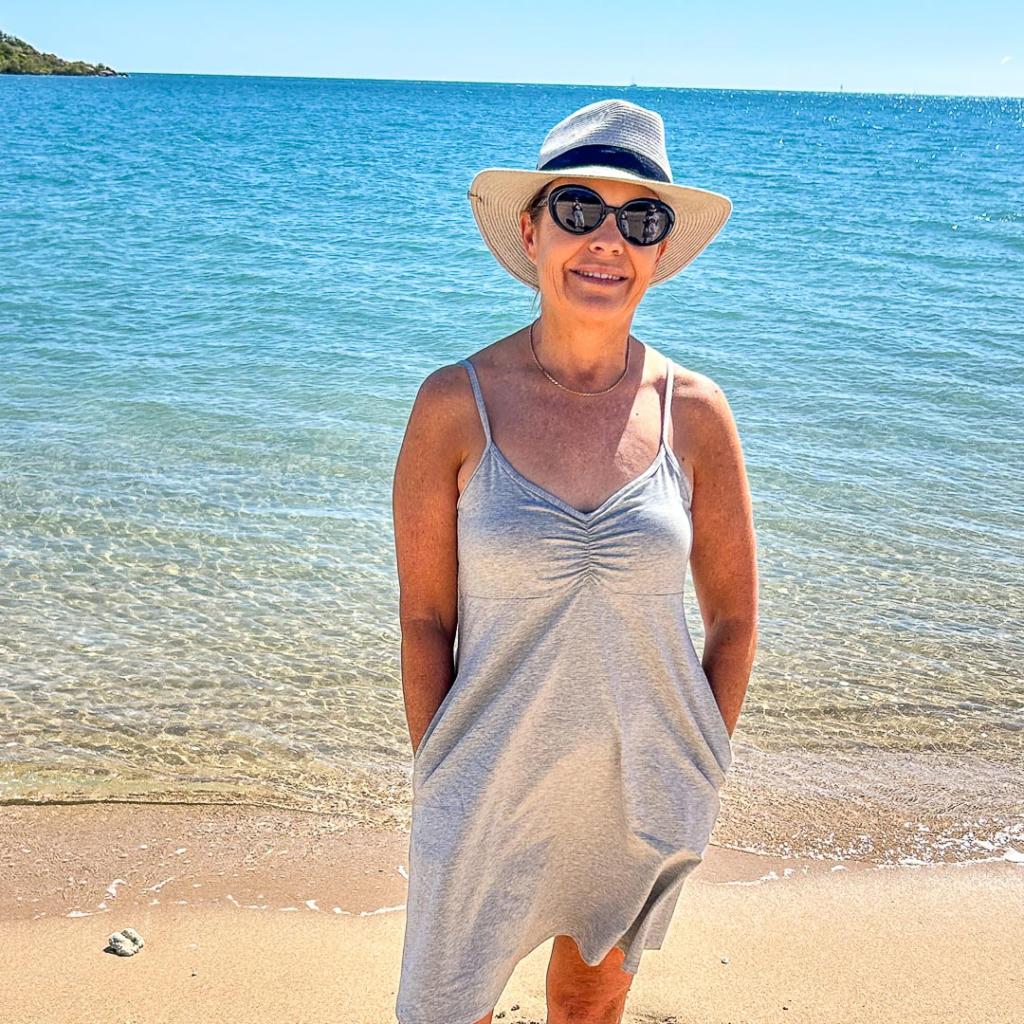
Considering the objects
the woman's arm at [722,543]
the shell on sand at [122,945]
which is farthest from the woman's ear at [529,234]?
the shell on sand at [122,945]

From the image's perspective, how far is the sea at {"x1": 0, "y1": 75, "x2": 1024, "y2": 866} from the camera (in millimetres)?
4469

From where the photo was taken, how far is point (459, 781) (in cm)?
205

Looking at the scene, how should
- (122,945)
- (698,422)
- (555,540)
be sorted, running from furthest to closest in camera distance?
(122,945)
(698,422)
(555,540)

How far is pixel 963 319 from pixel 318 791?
12311 mm

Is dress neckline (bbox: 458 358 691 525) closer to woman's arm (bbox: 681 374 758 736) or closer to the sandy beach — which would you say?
woman's arm (bbox: 681 374 758 736)

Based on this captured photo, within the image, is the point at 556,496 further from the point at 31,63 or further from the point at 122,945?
the point at 31,63

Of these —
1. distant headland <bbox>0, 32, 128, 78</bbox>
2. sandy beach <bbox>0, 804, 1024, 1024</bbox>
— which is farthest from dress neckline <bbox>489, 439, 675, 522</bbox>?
distant headland <bbox>0, 32, 128, 78</bbox>

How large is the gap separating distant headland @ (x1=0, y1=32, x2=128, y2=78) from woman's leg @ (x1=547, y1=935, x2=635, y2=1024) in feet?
411

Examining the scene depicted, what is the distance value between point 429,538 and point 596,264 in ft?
1.91

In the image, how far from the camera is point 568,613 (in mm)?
2025

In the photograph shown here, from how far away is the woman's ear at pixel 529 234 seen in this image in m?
2.27

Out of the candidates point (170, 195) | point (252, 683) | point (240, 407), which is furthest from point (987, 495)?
point (170, 195)

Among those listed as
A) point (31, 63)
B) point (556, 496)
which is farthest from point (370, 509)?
point (31, 63)

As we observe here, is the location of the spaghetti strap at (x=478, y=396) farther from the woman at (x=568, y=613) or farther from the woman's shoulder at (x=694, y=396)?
the woman's shoulder at (x=694, y=396)
